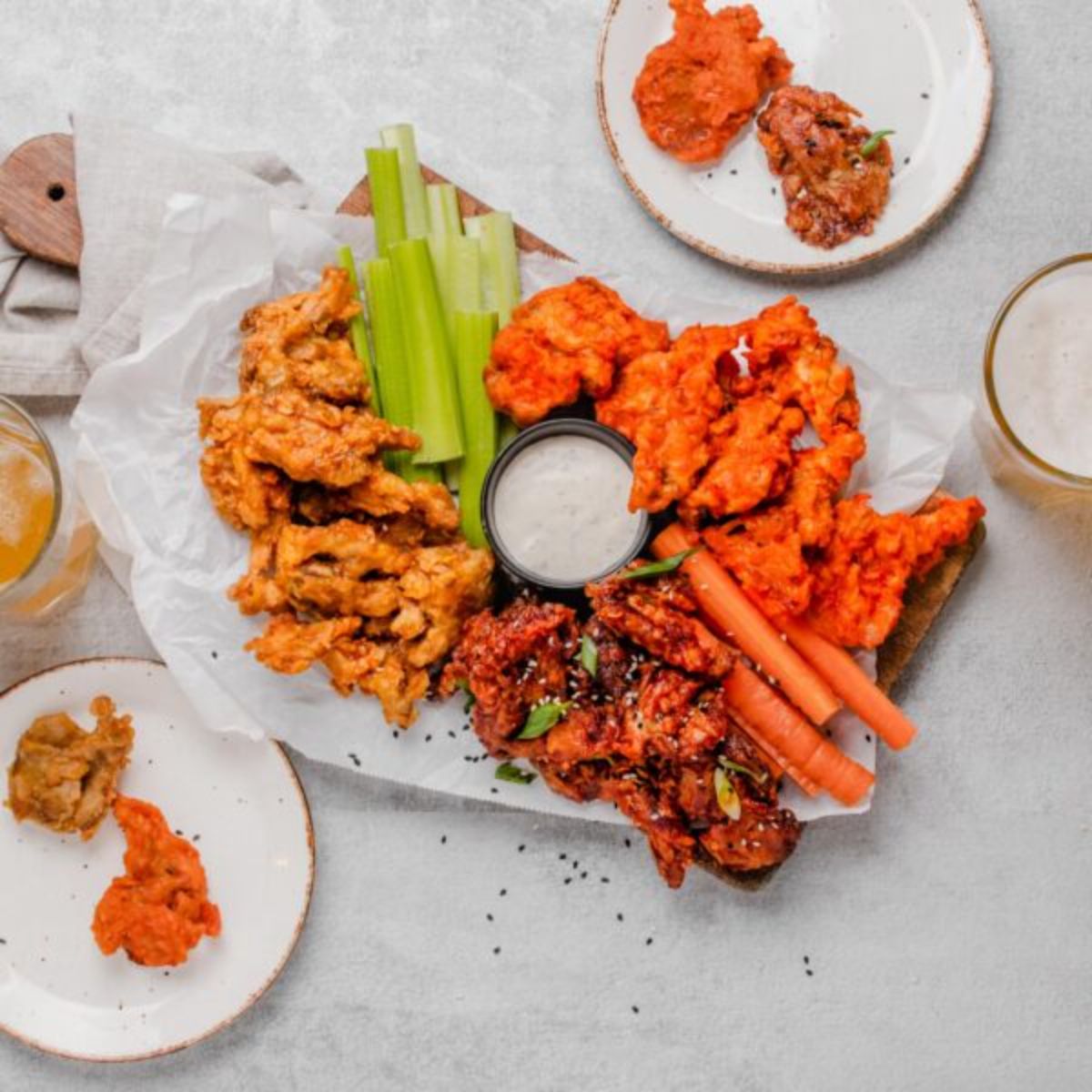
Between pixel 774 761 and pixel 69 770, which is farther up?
pixel 774 761

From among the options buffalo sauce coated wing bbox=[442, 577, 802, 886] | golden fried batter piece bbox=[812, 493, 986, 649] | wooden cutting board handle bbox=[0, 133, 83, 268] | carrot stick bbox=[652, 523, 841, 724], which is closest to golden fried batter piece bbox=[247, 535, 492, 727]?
buffalo sauce coated wing bbox=[442, 577, 802, 886]

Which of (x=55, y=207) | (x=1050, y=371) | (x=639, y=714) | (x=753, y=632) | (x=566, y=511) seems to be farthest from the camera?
(x=55, y=207)

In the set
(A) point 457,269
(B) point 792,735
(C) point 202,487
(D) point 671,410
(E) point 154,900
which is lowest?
(E) point 154,900

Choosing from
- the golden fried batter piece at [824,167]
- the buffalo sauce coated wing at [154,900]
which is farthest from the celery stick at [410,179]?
the buffalo sauce coated wing at [154,900]

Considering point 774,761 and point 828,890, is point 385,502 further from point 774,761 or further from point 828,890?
point 828,890

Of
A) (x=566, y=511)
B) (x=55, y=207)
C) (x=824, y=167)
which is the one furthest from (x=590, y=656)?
(x=55, y=207)

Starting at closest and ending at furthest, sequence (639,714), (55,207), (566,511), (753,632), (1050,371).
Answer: (639,714) < (753,632) < (566,511) < (1050,371) < (55,207)

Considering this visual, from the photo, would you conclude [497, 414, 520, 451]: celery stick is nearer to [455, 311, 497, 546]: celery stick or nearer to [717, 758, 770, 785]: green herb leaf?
[455, 311, 497, 546]: celery stick

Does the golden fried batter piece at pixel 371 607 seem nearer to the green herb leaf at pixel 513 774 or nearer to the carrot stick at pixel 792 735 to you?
the green herb leaf at pixel 513 774
